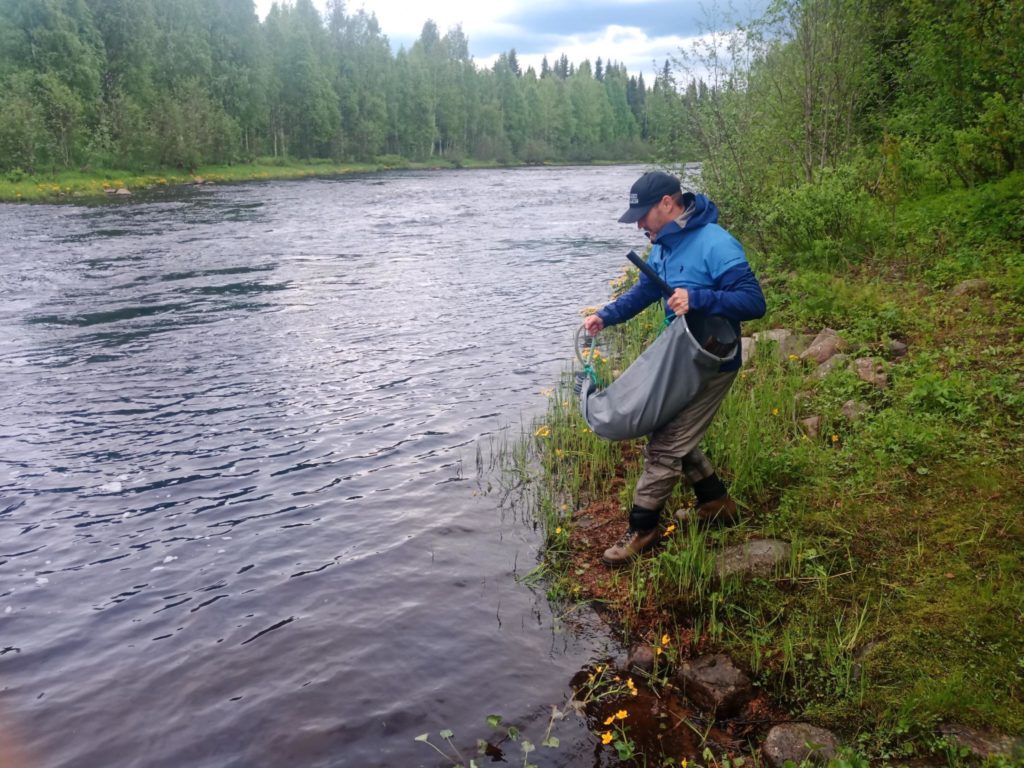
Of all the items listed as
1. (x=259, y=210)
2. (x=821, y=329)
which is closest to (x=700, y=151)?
(x=821, y=329)

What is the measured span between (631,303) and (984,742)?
3070 mm

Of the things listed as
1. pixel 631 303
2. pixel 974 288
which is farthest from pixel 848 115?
pixel 631 303

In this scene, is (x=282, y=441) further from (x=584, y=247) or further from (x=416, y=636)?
(x=584, y=247)

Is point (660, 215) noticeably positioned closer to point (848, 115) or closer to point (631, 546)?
point (631, 546)

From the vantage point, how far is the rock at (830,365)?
7.17 m

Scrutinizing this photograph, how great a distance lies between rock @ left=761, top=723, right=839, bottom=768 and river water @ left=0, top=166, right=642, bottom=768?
0.91 metres

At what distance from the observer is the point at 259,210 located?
3294 cm

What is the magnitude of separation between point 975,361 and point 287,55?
8051cm

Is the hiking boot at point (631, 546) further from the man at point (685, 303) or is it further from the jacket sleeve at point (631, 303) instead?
the jacket sleeve at point (631, 303)

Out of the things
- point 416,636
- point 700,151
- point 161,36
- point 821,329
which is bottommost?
point 416,636

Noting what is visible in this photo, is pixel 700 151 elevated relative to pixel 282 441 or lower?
elevated

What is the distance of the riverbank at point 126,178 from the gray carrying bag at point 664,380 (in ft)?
127

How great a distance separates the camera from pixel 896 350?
7.27m

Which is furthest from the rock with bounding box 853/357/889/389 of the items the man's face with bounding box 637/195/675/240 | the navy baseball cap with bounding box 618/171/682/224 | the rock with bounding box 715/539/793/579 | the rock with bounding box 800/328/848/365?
the navy baseball cap with bounding box 618/171/682/224
